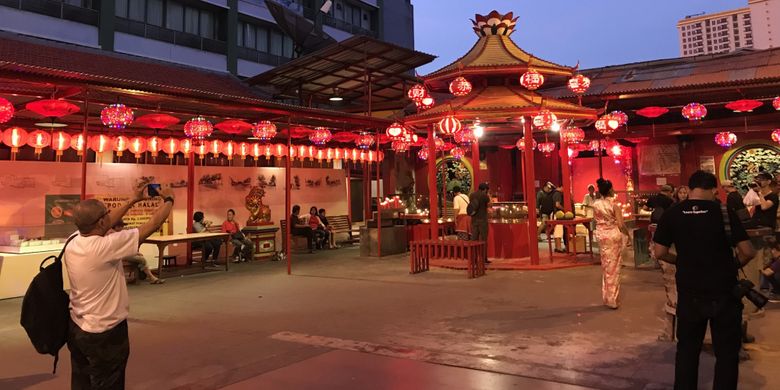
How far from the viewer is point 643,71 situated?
16.6 m

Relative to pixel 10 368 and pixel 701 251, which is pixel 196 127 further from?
pixel 701 251

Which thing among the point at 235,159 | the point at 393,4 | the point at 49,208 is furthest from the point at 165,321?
the point at 393,4

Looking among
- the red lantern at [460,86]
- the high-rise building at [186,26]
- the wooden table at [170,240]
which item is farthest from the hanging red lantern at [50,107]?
the high-rise building at [186,26]

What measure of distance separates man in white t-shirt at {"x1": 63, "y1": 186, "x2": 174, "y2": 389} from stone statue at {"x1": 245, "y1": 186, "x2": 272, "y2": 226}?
10418mm

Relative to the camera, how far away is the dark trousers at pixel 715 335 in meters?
3.21

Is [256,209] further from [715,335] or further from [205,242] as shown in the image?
[715,335]

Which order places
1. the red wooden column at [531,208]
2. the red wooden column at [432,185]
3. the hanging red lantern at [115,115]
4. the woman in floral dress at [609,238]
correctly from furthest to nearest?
the red wooden column at [432,185] < the red wooden column at [531,208] < the hanging red lantern at [115,115] < the woman in floral dress at [609,238]

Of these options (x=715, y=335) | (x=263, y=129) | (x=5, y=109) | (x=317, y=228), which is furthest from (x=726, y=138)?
(x=5, y=109)

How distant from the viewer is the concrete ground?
4.27 metres

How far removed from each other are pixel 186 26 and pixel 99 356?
23.3 m

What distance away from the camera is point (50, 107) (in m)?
7.64

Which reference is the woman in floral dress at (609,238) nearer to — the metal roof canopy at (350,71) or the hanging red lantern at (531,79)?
the hanging red lantern at (531,79)

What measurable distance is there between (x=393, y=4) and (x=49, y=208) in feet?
88.7

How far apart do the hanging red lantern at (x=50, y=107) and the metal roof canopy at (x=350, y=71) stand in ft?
19.7
